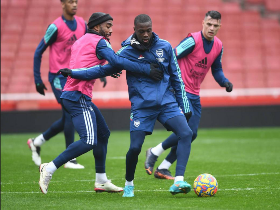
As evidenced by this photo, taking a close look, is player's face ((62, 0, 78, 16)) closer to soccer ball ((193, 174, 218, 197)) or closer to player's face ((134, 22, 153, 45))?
player's face ((134, 22, 153, 45))

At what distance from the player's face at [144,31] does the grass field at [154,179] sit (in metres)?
1.72

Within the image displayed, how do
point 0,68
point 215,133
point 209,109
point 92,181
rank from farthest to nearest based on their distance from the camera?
point 0,68, point 209,109, point 215,133, point 92,181

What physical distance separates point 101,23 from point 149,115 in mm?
1318

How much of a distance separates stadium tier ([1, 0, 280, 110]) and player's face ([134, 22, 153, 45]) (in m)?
11.5

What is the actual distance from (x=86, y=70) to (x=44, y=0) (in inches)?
699

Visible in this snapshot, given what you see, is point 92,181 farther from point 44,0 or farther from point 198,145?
point 44,0

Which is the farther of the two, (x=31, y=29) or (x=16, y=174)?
(x=31, y=29)

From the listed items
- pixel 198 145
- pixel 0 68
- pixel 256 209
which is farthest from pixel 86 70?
pixel 0 68

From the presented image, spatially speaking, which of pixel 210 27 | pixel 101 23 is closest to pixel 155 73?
pixel 101 23

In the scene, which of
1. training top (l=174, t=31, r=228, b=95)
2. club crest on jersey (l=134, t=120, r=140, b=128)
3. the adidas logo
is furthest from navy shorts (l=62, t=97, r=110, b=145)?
the adidas logo

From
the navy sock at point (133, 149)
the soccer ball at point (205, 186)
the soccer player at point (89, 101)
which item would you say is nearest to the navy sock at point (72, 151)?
the soccer player at point (89, 101)

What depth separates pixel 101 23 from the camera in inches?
250

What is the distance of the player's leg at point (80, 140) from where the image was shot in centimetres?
600

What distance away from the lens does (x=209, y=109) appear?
54.0 feet
